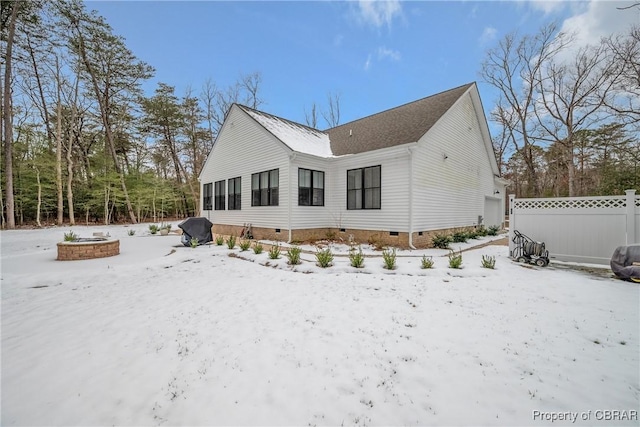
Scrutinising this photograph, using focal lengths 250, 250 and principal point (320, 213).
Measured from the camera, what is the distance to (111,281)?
5.40 metres

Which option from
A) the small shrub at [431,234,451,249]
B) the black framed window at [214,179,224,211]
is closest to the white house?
the small shrub at [431,234,451,249]

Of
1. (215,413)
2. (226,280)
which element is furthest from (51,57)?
(215,413)

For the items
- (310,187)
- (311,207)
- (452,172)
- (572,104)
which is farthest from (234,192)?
(572,104)

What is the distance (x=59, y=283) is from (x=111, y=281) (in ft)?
3.06

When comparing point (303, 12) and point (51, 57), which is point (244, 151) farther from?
point (51, 57)

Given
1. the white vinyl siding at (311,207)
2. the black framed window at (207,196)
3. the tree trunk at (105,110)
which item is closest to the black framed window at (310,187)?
the white vinyl siding at (311,207)

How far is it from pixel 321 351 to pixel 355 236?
7648 mm

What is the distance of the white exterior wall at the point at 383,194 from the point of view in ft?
29.3

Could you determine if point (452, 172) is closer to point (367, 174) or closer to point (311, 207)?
point (367, 174)

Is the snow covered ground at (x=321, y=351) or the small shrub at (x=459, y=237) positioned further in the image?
the small shrub at (x=459, y=237)

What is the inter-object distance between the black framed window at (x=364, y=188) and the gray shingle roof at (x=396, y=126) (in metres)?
0.90

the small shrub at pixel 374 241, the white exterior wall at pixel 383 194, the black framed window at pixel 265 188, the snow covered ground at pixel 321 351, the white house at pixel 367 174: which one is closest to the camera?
the snow covered ground at pixel 321 351

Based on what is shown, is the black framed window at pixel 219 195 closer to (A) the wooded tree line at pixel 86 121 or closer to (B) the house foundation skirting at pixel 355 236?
(B) the house foundation skirting at pixel 355 236

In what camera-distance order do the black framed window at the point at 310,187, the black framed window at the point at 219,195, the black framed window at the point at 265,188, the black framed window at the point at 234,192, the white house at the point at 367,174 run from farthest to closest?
the black framed window at the point at 219,195 → the black framed window at the point at 234,192 → the black framed window at the point at 265,188 → the black framed window at the point at 310,187 → the white house at the point at 367,174
